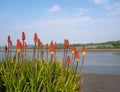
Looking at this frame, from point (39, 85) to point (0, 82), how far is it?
0.82 meters

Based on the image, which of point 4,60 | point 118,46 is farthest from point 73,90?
point 118,46

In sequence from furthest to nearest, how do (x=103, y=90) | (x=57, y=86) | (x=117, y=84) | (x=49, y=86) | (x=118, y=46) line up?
(x=118, y=46)
(x=117, y=84)
(x=103, y=90)
(x=57, y=86)
(x=49, y=86)

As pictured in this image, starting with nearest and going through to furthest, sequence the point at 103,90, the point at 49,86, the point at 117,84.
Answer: the point at 49,86
the point at 103,90
the point at 117,84

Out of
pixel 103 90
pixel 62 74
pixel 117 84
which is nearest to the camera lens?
pixel 62 74

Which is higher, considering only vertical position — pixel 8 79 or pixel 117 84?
pixel 8 79

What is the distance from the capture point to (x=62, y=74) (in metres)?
6.38

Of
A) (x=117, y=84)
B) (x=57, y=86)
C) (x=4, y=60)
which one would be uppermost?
(x=4, y=60)

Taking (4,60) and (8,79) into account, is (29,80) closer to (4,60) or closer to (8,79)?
(8,79)

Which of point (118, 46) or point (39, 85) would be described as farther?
point (118, 46)

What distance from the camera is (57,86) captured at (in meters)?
5.56

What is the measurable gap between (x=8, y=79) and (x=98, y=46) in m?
63.1

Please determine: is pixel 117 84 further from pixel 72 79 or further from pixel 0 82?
pixel 0 82

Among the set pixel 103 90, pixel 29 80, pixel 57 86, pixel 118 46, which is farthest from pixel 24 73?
pixel 118 46

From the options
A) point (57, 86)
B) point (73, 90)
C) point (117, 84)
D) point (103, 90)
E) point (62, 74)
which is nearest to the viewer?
point (57, 86)
